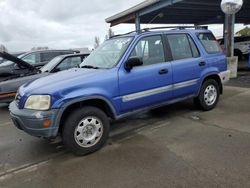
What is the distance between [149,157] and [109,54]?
2.06 metres

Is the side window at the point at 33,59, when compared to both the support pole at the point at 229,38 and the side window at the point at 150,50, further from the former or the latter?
the support pole at the point at 229,38

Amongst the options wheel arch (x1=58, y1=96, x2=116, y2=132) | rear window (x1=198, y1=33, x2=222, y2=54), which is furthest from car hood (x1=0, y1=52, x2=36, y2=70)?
rear window (x1=198, y1=33, x2=222, y2=54)

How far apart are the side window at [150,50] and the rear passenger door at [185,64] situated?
27 cm

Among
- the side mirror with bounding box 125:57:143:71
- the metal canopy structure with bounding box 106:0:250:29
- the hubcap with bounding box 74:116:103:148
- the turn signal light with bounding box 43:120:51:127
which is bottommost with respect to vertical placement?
the hubcap with bounding box 74:116:103:148

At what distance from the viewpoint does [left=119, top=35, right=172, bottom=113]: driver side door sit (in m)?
4.20

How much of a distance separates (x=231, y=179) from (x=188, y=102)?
385cm

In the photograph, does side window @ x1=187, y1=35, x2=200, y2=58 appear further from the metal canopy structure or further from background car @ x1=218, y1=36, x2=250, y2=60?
background car @ x1=218, y1=36, x2=250, y2=60

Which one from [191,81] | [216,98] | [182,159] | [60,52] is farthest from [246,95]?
[60,52]

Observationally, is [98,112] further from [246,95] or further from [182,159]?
[246,95]

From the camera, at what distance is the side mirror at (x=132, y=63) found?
4.08m

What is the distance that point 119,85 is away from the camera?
13.4ft

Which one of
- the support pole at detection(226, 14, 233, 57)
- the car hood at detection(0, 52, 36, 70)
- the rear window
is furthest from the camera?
the support pole at detection(226, 14, 233, 57)

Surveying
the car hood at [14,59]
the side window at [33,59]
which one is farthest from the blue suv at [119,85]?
the side window at [33,59]

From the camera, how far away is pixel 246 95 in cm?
694
